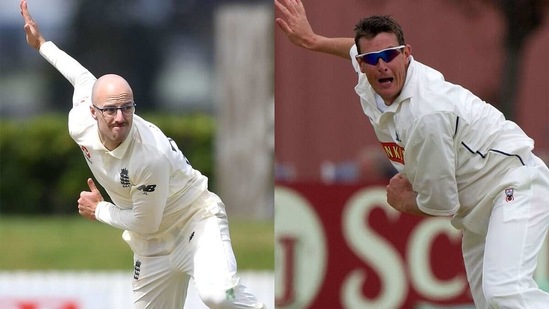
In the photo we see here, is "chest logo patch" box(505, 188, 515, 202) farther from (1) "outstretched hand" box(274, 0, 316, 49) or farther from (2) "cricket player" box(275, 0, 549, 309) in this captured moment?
(1) "outstretched hand" box(274, 0, 316, 49)

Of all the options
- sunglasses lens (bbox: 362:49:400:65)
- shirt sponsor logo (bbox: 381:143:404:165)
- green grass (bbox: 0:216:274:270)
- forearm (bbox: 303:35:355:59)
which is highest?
forearm (bbox: 303:35:355:59)

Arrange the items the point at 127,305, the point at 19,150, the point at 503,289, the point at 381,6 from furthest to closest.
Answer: the point at 19,150, the point at 127,305, the point at 381,6, the point at 503,289

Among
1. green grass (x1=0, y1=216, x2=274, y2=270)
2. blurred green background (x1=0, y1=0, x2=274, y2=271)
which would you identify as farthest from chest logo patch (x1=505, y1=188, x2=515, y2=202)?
blurred green background (x1=0, y1=0, x2=274, y2=271)

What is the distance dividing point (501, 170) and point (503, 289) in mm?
543

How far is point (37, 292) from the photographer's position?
8.10 meters

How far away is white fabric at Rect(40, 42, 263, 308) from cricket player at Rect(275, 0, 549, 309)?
97cm

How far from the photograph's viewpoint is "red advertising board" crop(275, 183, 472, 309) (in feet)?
23.4

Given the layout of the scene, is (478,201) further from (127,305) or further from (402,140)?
(127,305)

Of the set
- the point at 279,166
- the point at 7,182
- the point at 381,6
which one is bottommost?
the point at 7,182

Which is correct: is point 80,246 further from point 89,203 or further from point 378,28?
point 378,28

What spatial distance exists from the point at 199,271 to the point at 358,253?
1.40 m

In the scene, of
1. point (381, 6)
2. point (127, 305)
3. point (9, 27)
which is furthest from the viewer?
point (9, 27)

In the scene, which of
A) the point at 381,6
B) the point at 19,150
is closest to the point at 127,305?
the point at 381,6

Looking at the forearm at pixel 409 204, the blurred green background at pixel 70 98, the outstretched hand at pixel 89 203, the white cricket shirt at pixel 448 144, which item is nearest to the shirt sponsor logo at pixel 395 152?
the white cricket shirt at pixel 448 144
